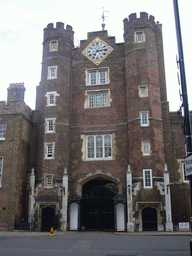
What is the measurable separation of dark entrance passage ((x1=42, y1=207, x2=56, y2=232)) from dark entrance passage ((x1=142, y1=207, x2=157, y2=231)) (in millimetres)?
8629

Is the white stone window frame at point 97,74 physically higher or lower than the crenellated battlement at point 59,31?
lower

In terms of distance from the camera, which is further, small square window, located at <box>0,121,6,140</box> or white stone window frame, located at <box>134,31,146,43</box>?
white stone window frame, located at <box>134,31,146,43</box>

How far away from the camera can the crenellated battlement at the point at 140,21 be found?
32.8 m

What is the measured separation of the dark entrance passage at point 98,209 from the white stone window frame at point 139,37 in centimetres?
1610

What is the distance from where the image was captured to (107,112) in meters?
32.0

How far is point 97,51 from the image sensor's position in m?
34.7

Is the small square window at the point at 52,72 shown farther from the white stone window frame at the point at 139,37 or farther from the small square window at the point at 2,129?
the white stone window frame at the point at 139,37

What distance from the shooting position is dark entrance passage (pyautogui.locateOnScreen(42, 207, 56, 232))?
2842 cm

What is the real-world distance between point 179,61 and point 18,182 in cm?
2248

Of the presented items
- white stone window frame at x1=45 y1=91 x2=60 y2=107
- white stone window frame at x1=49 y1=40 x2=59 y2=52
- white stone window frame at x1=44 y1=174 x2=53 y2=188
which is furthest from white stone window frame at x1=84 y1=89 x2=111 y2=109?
white stone window frame at x1=44 y1=174 x2=53 y2=188

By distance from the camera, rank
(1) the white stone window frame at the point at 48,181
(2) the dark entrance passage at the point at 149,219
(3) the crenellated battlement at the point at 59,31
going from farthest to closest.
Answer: (3) the crenellated battlement at the point at 59,31, (1) the white stone window frame at the point at 48,181, (2) the dark entrance passage at the point at 149,219

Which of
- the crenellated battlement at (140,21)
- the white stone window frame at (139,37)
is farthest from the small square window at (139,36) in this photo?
the crenellated battlement at (140,21)

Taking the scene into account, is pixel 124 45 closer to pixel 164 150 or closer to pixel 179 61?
pixel 164 150

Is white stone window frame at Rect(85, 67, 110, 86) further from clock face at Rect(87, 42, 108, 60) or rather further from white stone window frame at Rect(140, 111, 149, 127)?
white stone window frame at Rect(140, 111, 149, 127)
